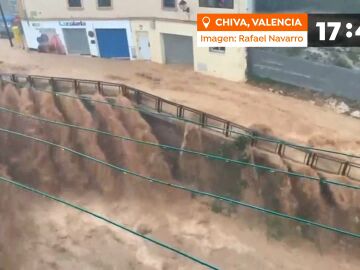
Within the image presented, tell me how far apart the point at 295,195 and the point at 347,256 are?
326 centimetres

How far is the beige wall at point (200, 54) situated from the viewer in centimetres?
2345

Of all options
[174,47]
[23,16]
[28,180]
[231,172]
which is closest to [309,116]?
[231,172]

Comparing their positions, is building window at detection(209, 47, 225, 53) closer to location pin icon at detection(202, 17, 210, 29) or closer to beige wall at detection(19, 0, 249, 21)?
location pin icon at detection(202, 17, 210, 29)

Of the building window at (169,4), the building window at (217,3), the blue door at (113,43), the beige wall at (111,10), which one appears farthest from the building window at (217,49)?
the blue door at (113,43)

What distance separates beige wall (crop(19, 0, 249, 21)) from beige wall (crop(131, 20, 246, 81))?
23.6 inches

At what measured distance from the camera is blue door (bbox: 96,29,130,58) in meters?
28.3

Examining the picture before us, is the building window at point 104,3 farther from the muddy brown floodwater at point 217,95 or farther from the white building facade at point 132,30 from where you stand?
the muddy brown floodwater at point 217,95

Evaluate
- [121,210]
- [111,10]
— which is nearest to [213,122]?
Result: [121,210]

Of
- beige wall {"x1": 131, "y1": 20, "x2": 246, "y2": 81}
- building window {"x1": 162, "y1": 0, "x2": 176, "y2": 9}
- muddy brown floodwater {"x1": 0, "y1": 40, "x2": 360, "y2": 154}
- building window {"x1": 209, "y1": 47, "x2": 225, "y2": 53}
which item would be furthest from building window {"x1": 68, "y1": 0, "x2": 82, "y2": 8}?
building window {"x1": 209, "y1": 47, "x2": 225, "y2": 53}

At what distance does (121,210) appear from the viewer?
19812mm

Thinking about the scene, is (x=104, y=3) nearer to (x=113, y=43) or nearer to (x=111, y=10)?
(x=111, y=10)

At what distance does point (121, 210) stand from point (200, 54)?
1143 centimetres

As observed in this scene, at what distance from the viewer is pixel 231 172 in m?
18.9
